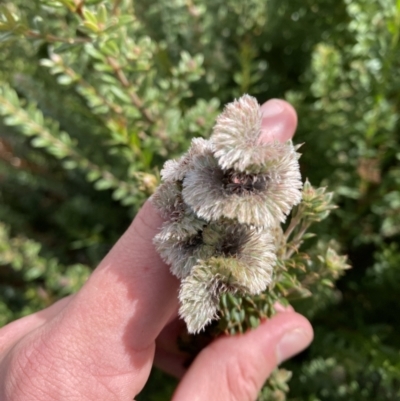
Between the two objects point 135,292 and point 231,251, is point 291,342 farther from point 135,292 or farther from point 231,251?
point 231,251

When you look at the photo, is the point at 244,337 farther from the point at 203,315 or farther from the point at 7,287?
the point at 7,287

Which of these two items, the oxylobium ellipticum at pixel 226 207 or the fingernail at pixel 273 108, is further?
the fingernail at pixel 273 108

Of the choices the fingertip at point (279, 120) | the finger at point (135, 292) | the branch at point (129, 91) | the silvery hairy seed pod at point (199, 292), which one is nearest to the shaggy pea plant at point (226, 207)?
the silvery hairy seed pod at point (199, 292)

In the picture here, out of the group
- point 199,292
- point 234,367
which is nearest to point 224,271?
point 199,292

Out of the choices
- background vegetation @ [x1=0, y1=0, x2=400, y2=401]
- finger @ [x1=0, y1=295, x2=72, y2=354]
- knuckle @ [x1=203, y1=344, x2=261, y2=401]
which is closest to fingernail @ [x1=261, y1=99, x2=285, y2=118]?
background vegetation @ [x1=0, y1=0, x2=400, y2=401]

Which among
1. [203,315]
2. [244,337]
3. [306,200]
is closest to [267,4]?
[306,200]

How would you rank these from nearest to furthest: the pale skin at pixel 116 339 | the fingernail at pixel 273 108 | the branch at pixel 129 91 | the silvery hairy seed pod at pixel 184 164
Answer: the silvery hairy seed pod at pixel 184 164 < the pale skin at pixel 116 339 < the fingernail at pixel 273 108 < the branch at pixel 129 91

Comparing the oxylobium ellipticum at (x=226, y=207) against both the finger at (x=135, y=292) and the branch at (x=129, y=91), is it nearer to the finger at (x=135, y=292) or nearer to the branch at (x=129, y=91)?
the finger at (x=135, y=292)
